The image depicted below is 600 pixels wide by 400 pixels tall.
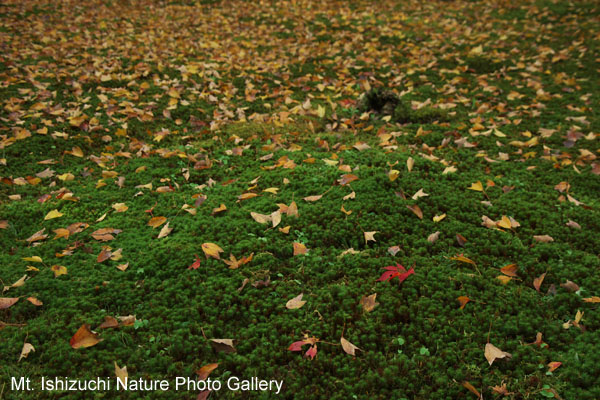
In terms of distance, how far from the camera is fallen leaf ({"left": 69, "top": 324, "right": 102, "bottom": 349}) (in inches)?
86.8

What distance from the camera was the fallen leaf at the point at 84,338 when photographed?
7.23 feet

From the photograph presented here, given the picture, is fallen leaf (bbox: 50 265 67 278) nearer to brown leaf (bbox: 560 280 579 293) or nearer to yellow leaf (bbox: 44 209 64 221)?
yellow leaf (bbox: 44 209 64 221)

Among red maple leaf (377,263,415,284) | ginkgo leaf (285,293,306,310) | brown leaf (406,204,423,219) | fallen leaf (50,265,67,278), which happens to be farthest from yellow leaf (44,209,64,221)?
brown leaf (406,204,423,219)

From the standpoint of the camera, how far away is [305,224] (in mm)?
3191

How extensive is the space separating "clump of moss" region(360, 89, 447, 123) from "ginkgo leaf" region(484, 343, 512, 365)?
3.70 m

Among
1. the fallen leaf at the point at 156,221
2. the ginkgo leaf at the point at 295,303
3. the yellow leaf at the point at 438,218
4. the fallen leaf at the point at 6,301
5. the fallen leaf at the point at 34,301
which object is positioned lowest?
the fallen leaf at the point at 6,301

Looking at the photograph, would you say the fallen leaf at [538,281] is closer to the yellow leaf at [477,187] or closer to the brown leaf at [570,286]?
the brown leaf at [570,286]

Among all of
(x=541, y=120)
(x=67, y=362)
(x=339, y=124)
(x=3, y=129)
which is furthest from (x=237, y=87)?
(x=67, y=362)

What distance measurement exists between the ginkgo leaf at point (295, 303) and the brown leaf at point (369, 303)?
0.39 m

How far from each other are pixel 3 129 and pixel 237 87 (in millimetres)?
3418

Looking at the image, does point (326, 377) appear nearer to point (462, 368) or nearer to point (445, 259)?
point (462, 368)

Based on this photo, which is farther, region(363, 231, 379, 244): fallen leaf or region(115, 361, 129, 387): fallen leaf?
region(363, 231, 379, 244): fallen leaf

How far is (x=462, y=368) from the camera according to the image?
2.14 metres

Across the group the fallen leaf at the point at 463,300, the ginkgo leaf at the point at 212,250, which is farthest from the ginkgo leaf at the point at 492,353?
the ginkgo leaf at the point at 212,250
